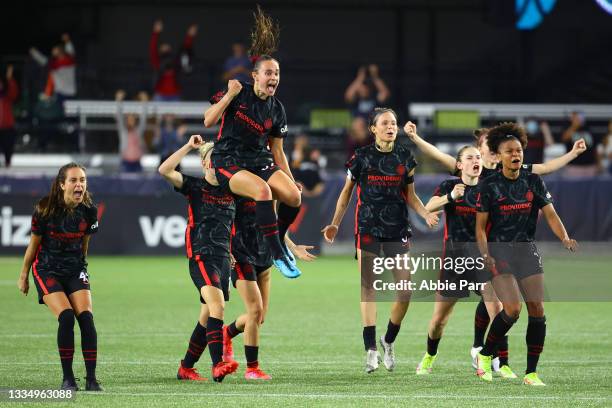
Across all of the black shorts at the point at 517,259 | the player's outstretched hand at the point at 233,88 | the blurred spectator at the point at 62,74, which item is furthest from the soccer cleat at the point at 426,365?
the blurred spectator at the point at 62,74

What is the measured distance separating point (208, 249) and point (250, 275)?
47cm

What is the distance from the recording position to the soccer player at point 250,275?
10.2m

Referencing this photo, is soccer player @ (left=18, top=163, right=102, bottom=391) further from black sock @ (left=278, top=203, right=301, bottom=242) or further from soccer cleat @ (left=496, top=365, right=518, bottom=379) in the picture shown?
soccer cleat @ (left=496, top=365, right=518, bottom=379)

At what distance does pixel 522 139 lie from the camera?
10125 millimetres

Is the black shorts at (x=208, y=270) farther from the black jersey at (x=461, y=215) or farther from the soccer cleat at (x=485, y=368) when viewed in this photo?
the soccer cleat at (x=485, y=368)

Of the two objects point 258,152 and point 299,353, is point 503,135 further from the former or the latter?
point 299,353

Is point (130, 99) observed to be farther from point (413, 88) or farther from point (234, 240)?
point (234, 240)

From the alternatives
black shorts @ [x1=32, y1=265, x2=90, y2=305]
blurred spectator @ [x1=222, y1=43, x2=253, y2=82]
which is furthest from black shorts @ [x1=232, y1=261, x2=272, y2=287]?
blurred spectator @ [x1=222, y1=43, x2=253, y2=82]

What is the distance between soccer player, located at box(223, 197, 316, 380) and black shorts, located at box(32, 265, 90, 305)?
139cm

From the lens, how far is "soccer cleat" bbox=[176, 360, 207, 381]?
33.3ft

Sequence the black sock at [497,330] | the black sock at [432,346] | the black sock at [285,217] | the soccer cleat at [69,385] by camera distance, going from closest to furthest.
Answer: the soccer cleat at [69,385]
the black sock at [497,330]
the black sock at [432,346]
the black sock at [285,217]

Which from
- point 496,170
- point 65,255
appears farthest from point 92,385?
point 496,170

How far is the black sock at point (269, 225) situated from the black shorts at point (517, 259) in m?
1.71

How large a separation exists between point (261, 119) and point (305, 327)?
182 inches
